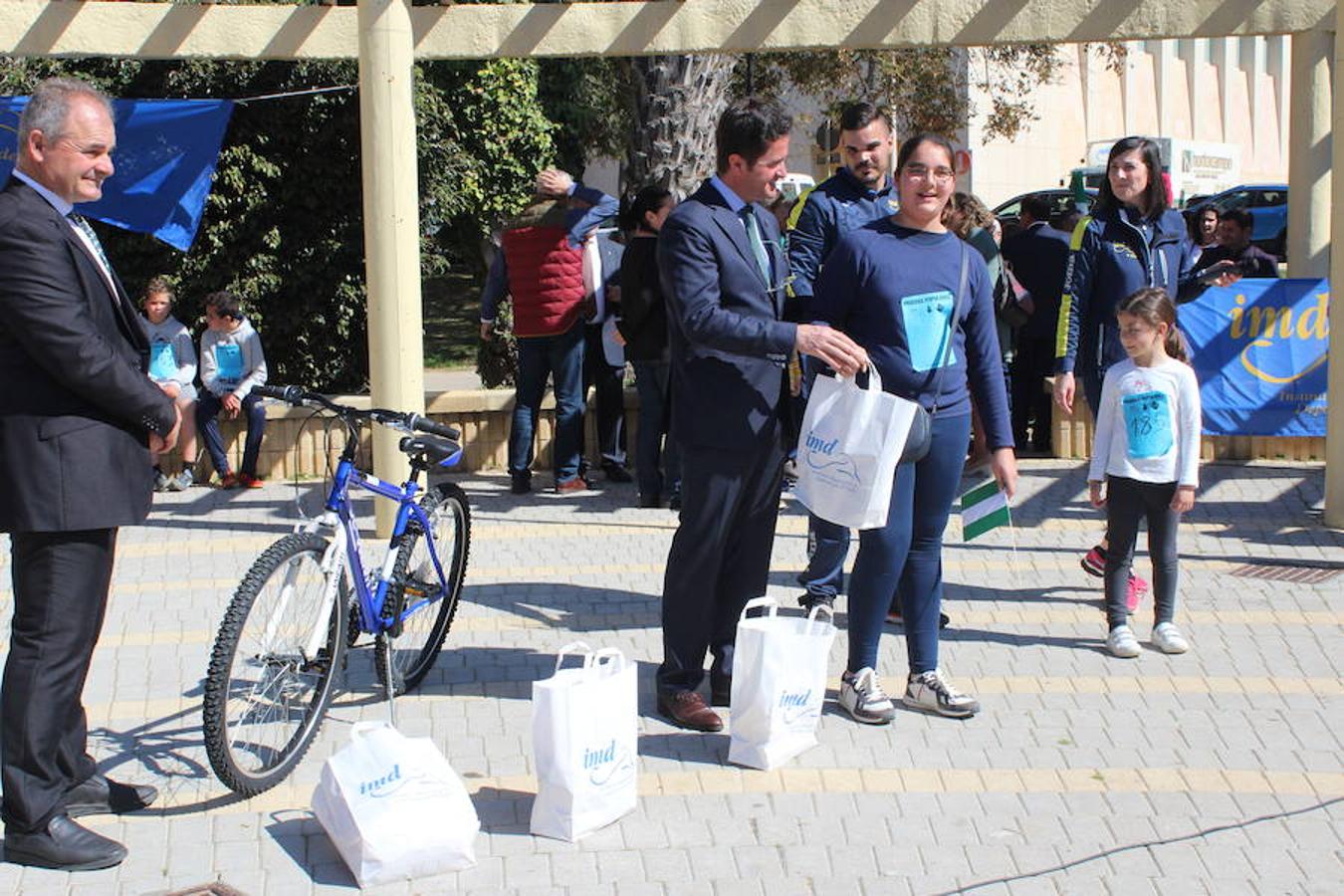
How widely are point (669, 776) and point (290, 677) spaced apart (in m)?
1.18

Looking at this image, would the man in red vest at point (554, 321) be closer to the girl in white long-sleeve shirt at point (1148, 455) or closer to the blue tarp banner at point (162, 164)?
the blue tarp banner at point (162, 164)

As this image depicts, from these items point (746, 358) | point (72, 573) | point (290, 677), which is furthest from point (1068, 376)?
point (72, 573)

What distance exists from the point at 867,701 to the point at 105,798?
2402mm

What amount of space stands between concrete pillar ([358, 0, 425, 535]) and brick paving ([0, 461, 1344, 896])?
88 centimetres

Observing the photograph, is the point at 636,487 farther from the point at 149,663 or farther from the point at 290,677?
the point at 290,677

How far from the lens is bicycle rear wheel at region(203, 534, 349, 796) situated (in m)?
4.75

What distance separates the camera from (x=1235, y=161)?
129 ft

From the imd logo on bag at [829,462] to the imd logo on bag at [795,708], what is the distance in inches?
25.5

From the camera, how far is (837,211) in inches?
261

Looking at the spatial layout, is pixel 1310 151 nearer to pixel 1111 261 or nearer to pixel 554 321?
pixel 1111 261

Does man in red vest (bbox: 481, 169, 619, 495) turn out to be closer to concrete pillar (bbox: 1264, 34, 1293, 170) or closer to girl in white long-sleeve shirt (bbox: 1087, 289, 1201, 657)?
girl in white long-sleeve shirt (bbox: 1087, 289, 1201, 657)

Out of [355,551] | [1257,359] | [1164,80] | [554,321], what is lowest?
[355,551]

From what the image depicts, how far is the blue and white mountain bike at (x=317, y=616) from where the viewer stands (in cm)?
482

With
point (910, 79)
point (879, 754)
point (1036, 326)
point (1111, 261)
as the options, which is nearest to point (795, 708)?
point (879, 754)
